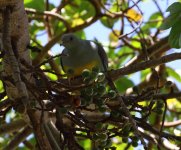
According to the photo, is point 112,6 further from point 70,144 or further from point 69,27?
point 70,144

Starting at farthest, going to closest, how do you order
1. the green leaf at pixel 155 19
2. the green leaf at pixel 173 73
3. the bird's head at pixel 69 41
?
the green leaf at pixel 155 19 < the green leaf at pixel 173 73 < the bird's head at pixel 69 41

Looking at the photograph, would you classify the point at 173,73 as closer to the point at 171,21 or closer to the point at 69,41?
the point at 69,41

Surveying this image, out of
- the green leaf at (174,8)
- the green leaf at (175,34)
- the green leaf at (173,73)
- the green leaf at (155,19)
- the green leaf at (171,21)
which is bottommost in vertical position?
the green leaf at (173,73)

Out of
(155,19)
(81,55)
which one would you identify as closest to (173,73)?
(155,19)

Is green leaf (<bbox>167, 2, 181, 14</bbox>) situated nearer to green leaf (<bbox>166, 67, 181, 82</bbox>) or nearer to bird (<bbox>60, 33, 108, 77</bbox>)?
bird (<bbox>60, 33, 108, 77</bbox>)

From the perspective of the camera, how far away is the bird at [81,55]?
3191 millimetres

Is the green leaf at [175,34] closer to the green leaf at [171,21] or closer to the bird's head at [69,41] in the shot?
the green leaf at [171,21]

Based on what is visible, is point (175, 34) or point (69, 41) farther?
point (69, 41)

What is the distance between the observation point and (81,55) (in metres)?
3.27

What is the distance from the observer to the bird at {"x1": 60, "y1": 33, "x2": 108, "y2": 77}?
126 inches

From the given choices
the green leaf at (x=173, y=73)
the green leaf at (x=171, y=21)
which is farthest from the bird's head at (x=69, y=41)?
the green leaf at (x=171, y=21)

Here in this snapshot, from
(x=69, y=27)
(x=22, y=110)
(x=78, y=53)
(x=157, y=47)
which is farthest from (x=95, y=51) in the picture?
(x=22, y=110)

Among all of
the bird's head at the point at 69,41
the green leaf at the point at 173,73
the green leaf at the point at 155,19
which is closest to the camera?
the bird's head at the point at 69,41

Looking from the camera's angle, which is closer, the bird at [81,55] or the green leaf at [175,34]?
the green leaf at [175,34]
